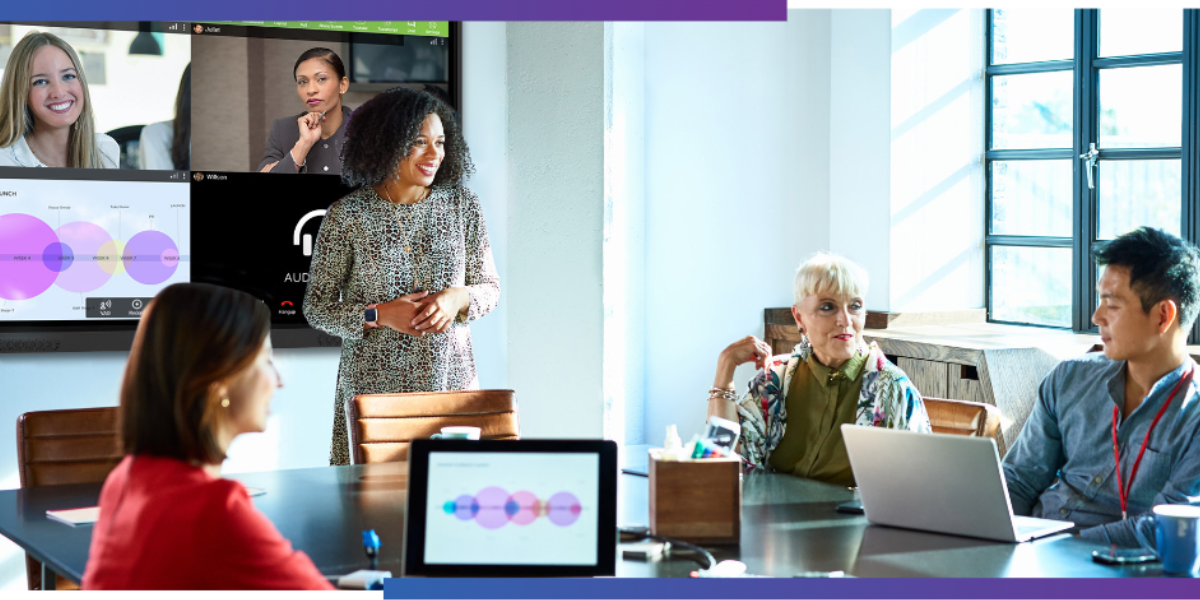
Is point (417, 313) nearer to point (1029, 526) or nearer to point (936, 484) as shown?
point (936, 484)

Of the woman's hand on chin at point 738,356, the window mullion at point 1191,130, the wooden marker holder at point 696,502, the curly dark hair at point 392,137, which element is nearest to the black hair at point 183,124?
the curly dark hair at point 392,137

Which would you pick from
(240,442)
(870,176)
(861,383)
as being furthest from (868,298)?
(240,442)

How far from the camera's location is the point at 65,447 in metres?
2.97

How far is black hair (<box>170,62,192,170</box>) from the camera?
4164mm

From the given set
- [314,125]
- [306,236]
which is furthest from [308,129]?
[306,236]

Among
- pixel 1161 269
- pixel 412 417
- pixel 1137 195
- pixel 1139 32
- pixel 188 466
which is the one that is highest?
pixel 1139 32

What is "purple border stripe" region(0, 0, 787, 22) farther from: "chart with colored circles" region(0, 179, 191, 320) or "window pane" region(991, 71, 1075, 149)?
"window pane" region(991, 71, 1075, 149)

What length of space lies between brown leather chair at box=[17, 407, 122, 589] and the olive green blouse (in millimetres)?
1753

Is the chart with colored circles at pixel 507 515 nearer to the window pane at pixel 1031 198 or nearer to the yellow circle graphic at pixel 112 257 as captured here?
the yellow circle graphic at pixel 112 257

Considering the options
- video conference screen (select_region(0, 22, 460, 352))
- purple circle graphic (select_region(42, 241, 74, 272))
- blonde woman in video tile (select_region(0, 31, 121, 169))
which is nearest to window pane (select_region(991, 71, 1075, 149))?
video conference screen (select_region(0, 22, 460, 352))

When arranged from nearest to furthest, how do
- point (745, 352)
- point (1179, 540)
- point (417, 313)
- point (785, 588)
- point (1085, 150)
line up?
1. point (785, 588)
2. point (1179, 540)
3. point (745, 352)
4. point (417, 313)
5. point (1085, 150)

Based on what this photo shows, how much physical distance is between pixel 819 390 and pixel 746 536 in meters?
0.87

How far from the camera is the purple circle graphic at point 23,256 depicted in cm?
399

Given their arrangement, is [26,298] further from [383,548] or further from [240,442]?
[383,548]
